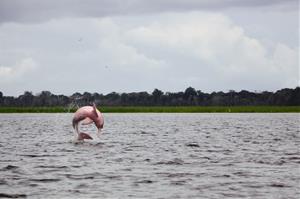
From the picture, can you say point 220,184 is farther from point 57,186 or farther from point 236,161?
point 236,161

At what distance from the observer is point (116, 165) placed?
1112 inches

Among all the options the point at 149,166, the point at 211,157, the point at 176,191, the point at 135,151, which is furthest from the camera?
the point at 135,151

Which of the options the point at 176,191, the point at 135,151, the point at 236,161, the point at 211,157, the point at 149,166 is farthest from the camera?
the point at 135,151

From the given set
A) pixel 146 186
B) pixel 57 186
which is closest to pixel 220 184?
pixel 146 186

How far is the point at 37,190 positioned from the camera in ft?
69.5

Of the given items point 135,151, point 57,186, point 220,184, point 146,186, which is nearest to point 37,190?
point 57,186

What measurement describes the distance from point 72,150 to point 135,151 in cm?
376

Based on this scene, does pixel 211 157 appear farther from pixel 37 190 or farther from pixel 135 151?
pixel 37 190

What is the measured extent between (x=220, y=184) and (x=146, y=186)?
8.86 ft

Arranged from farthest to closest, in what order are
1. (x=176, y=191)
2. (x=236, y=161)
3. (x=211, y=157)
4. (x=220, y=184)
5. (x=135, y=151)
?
(x=135, y=151)
(x=211, y=157)
(x=236, y=161)
(x=220, y=184)
(x=176, y=191)

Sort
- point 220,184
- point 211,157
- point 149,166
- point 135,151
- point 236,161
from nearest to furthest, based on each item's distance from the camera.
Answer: point 220,184
point 149,166
point 236,161
point 211,157
point 135,151

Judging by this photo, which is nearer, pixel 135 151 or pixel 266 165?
pixel 266 165

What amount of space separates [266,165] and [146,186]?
8526mm

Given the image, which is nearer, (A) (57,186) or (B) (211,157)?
(A) (57,186)
